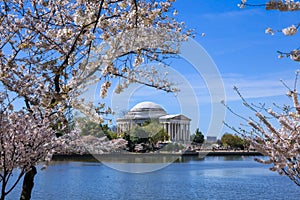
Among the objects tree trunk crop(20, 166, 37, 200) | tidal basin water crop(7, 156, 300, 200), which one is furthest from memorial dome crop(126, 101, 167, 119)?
tree trunk crop(20, 166, 37, 200)

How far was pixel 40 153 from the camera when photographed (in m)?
4.98

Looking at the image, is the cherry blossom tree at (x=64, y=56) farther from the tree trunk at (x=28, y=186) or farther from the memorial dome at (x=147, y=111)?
the memorial dome at (x=147, y=111)

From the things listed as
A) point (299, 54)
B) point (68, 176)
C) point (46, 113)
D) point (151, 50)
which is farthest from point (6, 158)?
point (68, 176)

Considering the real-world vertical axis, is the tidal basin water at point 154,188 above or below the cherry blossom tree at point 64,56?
below

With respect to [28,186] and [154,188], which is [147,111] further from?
[28,186]

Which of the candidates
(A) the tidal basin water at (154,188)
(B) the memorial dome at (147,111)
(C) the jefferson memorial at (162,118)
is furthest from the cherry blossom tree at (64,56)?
(B) the memorial dome at (147,111)

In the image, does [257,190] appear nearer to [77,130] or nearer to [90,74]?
[77,130]

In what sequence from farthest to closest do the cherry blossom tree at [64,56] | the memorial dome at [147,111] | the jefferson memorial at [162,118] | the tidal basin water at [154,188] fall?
the memorial dome at [147,111], the jefferson memorial at [162,118], the tidal basin water at [154,188], the cherry blossom tree at [64,56]

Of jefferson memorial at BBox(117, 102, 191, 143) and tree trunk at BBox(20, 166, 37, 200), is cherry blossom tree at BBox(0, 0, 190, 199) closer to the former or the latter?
tree trunk at BBox(20, 166, 37, 200)

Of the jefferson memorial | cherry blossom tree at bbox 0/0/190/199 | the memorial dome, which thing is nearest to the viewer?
cherry blossom tree at bbox 0/0/190/199

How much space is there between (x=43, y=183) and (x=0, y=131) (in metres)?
13.8

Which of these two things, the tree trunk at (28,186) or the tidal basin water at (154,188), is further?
the tidal basin water at (154,188)

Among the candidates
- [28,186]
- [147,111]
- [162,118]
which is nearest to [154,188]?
[28,186]

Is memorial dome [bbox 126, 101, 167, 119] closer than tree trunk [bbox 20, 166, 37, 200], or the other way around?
tree trunk [bbox 20, 166, 37, 200]
